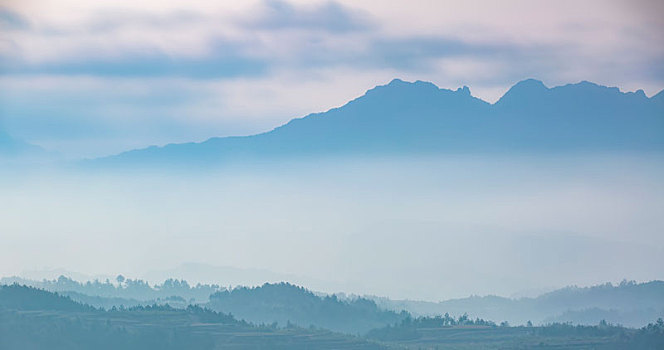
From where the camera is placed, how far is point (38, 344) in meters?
105

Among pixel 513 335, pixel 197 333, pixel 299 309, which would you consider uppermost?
pixel 299 309

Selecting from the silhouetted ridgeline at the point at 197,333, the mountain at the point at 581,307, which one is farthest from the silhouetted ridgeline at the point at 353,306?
the silhouetted ridgeline at the point at 197,333

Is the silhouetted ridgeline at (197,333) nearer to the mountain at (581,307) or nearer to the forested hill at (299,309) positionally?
the forested hill at (299,309)

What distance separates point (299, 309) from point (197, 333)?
37.5m

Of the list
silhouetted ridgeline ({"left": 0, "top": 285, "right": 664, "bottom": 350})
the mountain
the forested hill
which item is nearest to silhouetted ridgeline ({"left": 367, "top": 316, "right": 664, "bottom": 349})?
silhouetted ridgeline ({"left": 0, "top": 285, "right": 664, "bottom": 350})

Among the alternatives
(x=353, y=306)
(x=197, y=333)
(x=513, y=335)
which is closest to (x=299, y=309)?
(x=353, y=306)

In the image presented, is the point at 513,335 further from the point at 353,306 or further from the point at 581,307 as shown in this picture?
the point at 581,307

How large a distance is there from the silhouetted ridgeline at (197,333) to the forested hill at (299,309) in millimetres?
23596

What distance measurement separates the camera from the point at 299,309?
146 m

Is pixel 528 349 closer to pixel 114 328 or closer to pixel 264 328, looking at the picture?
pixel 264 328

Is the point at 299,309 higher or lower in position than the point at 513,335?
higher

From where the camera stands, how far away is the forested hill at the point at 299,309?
5655 inches

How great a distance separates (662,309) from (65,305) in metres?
90.4

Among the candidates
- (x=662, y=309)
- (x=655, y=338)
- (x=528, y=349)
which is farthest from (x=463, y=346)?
(x=662, y=309)
